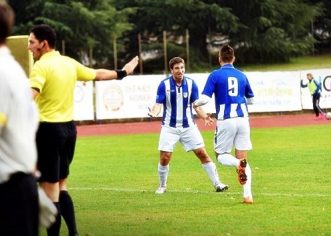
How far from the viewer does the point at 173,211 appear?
41.1 ft

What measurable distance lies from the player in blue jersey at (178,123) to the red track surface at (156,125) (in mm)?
18310

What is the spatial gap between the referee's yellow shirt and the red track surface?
23.7m

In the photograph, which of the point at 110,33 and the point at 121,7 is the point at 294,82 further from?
the point at 121,7

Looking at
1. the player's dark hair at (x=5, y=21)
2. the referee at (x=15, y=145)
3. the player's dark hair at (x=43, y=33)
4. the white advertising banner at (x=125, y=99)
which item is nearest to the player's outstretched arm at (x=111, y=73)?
the player's dark hair at (x=43, y=33)

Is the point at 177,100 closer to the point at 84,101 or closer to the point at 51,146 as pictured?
the point at 51,146

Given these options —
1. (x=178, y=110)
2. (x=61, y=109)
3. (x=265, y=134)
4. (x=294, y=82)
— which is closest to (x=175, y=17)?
(x=294, y=82)

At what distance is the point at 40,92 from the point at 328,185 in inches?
271

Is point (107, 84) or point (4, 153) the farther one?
point (107, 84)

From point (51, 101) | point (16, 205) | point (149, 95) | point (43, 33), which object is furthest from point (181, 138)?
point (149, 95)

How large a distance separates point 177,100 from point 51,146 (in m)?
5.71

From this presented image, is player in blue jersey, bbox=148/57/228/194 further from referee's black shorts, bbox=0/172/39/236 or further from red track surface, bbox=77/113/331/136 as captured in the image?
red track surface, bbox=77/113/331/136

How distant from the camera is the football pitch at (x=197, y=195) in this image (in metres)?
11.1

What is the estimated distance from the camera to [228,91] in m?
13.4

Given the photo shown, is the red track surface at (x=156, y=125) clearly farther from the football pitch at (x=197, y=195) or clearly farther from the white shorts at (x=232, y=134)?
the white shorts at (x=232, y=134)
